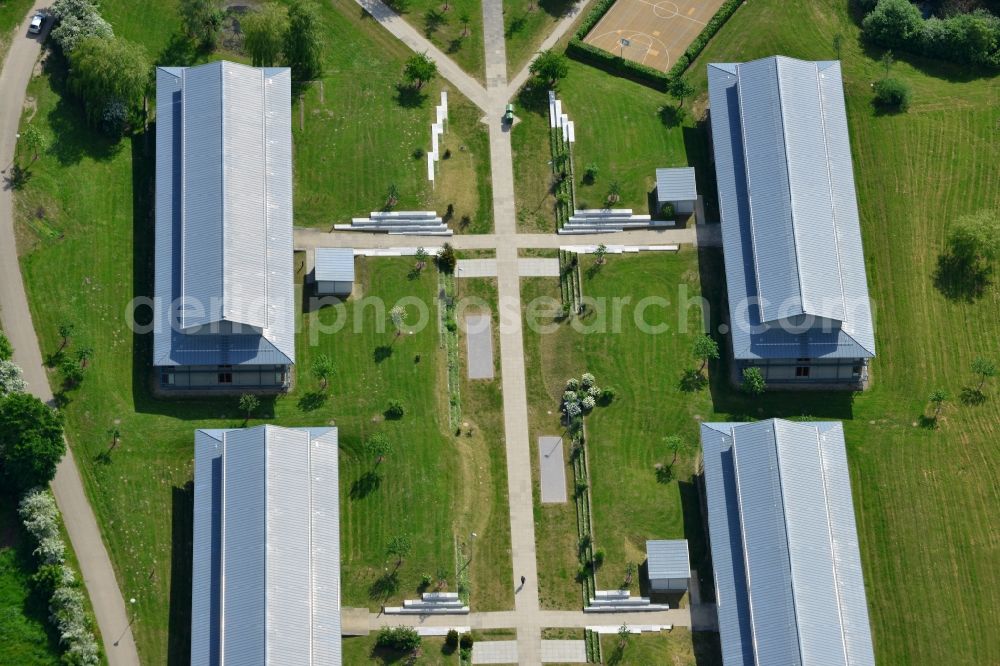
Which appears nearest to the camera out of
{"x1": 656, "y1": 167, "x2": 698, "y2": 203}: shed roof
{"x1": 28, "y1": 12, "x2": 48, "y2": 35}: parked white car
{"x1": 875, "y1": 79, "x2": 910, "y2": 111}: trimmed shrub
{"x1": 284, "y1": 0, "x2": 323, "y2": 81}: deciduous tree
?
{"x1": 656, "y1": 167, "x2": 698, "y2": 203}: shed roof

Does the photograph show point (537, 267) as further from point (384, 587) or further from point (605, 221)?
point (384, 587)

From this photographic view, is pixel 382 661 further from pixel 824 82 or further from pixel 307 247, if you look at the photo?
pixel 824 82

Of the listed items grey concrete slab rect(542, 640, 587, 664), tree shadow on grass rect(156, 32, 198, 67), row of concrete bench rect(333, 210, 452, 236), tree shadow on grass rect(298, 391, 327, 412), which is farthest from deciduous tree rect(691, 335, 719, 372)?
tree shadow on grass rect(156, 32, 198, 67)

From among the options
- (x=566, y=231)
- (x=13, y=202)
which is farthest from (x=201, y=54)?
(x=566, y=231)

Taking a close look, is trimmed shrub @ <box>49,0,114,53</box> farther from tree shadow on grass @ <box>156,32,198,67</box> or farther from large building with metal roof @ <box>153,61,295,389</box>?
large building with metal roof @ <box>153,61,295,389</box>

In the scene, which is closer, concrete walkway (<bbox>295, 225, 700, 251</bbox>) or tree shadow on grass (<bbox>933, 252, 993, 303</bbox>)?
concrete walkway (<bbox>295, 225, 700, 251</bbox>)

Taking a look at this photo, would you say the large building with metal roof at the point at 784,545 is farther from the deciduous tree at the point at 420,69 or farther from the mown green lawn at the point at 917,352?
the deciduous tree at the point at 420,69
